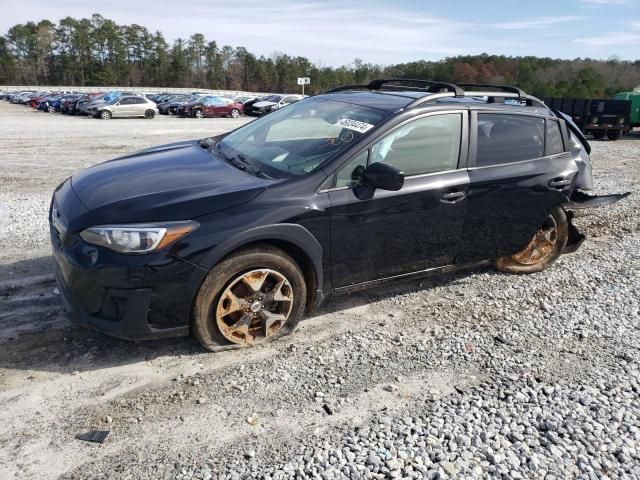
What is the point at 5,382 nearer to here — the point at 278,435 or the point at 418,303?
the point at 278,435

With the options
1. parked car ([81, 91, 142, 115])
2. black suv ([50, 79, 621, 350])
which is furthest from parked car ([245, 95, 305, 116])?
black suv ([50, 79, 621, 350])

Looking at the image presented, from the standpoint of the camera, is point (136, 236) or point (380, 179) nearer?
point (136, 236)

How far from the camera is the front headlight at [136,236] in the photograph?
294 centimetres

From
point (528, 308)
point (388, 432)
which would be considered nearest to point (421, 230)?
point (528, 308)

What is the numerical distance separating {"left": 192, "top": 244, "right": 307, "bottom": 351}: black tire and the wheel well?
0.03 m

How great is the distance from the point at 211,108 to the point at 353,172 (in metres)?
29.5

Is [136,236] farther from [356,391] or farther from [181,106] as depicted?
[181,106]

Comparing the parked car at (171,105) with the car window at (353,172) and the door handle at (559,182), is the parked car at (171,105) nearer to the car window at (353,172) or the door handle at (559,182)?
the door handle at (559,182)

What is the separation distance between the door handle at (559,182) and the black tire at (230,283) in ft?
8.77

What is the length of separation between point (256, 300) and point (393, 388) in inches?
42.9

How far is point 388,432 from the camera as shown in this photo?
2.73 metres

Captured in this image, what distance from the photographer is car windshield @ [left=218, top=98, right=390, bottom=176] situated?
368 centimetres

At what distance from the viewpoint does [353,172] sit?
359cm

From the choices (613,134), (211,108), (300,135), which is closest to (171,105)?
(211,108)
